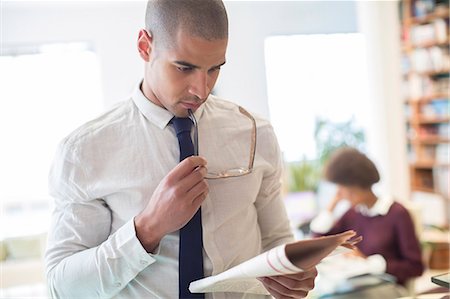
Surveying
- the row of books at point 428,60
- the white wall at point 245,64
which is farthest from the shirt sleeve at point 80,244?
the row of books at point 428,60

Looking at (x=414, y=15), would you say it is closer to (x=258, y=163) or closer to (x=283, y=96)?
(x=283, y=96)

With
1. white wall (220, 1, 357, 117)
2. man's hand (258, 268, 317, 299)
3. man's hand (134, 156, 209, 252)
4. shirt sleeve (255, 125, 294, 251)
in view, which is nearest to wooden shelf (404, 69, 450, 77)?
white wall (220, 1, 357, 117)

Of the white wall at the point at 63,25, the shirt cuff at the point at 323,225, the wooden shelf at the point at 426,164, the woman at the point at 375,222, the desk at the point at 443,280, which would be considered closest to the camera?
the desk at the point at 443,280

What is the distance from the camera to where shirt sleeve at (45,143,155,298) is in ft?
2.85

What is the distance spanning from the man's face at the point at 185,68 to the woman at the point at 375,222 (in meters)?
1.93

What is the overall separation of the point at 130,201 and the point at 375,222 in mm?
2046

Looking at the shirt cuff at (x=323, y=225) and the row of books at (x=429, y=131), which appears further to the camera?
the row of books at (x=429, y=131)

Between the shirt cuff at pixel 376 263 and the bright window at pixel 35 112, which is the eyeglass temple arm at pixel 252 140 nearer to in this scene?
the bright window at pixel 35 112

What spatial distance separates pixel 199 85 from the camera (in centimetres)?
85

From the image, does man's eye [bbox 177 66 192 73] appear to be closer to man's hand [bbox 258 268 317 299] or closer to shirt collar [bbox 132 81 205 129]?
shirt collar [bbox 132 81 205 129]

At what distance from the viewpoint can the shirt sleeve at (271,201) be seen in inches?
39.8

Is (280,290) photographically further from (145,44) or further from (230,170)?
(145,44)

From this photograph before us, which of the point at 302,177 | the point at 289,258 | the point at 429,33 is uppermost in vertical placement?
the point at 429,33

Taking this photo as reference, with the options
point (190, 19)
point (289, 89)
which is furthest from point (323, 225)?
point (190, 19)
